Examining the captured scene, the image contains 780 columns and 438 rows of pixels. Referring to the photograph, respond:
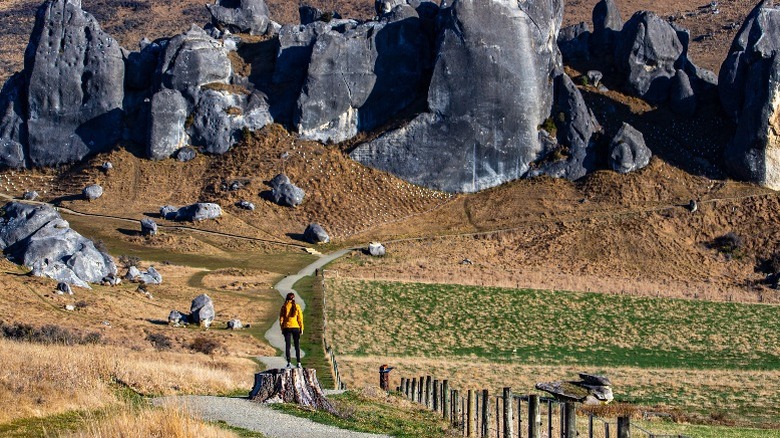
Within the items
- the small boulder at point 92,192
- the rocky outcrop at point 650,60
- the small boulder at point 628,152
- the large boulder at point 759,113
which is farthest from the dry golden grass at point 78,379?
the rocky outcrop at point 650,60

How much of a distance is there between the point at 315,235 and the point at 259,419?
4727 centimetres

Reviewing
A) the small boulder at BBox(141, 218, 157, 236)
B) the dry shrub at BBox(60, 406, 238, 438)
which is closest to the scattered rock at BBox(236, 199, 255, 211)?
the small boulder at BBox(141, 218, 157, 236)

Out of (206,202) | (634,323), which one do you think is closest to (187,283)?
(206,202)

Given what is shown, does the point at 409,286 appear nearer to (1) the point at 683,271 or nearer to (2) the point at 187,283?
(2) the point at 187,283

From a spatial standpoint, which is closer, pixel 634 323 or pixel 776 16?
pixel 634 323

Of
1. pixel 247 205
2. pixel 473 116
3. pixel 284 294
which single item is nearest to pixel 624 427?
pixel 284 294

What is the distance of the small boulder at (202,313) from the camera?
150 feet

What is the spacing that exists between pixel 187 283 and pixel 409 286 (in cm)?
1050

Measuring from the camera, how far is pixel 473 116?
74.7 m

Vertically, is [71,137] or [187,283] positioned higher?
[71,137]

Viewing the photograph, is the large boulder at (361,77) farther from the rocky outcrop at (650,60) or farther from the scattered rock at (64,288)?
the scattered rock at (64,288)

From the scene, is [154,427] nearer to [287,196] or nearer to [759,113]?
[287,196]

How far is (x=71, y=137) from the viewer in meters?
78.9

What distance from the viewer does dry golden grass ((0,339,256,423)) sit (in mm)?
19781
